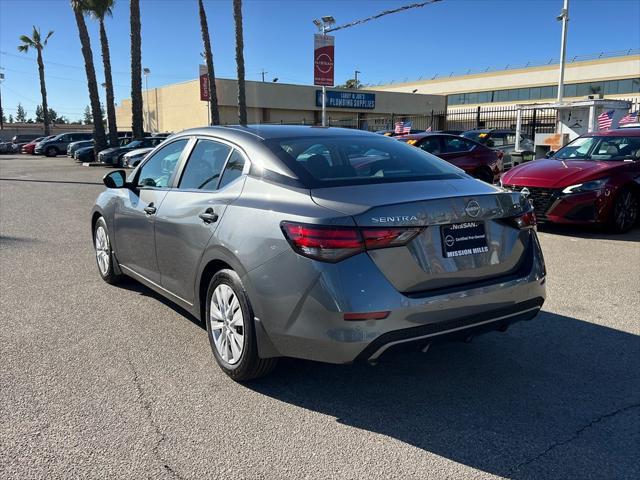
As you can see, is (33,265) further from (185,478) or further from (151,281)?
(185,478)

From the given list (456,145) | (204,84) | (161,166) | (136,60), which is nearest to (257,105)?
(204,84)

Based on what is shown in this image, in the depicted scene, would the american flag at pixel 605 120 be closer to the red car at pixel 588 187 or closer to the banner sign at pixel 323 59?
the red car at pixel 588 187

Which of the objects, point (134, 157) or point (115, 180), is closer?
point (115, 180)

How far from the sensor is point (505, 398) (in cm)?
343

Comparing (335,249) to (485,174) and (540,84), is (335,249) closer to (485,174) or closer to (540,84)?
(485,174)

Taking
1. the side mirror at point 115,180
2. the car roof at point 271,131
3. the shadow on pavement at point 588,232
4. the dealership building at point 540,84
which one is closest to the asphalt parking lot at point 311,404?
the side mirror at point 115,180

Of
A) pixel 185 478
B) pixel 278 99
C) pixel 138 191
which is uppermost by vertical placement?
pixel 278 99

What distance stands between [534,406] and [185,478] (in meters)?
2.04

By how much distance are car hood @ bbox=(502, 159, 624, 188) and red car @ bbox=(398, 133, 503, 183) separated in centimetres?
396

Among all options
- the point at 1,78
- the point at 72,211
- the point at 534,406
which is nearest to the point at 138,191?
the point at 534,406

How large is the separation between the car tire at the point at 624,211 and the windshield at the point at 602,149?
0.72 meters

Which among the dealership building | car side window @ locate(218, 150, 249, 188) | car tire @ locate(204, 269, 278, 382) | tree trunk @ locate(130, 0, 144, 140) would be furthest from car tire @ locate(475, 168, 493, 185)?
the dealership building

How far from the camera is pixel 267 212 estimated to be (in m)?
3.25

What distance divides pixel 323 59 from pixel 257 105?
2400 cm
